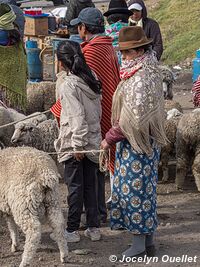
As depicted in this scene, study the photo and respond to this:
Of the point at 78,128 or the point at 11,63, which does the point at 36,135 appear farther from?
the point at 78,128

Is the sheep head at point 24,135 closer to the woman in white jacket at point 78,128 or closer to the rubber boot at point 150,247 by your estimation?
the woman in white jacket at point 78,128

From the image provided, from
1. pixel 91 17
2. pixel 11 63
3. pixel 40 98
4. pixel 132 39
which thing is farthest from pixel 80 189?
pixel 40 98

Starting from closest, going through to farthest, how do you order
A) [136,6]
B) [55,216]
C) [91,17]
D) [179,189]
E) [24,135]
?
[55,216] → [91,17] → [24,135] → [179,189] → [136,6]

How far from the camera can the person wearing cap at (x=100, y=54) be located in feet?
20.3

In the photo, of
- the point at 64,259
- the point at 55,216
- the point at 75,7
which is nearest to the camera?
the point at 55,216

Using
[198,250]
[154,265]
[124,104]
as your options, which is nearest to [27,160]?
[124,104]

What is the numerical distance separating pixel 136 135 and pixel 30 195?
3.27 feet

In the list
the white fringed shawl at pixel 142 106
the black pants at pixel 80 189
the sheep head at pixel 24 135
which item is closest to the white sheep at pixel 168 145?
the sheep head at pixel 24 135

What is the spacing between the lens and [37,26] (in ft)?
50.4

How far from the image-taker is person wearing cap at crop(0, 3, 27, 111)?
24.4 feet

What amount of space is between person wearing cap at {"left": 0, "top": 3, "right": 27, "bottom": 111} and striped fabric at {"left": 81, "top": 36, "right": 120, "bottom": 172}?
150cm

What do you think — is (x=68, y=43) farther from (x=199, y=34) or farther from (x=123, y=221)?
(x=199, y=34)

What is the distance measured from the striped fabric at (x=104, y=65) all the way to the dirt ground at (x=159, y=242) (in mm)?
791

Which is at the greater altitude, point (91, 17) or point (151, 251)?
point (91, 17)
